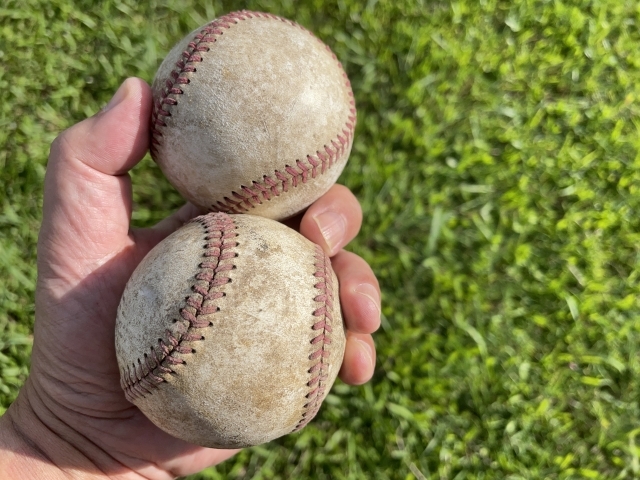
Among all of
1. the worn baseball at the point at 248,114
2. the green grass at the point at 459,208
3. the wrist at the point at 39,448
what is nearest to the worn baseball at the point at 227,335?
the worn baseball at the point at 248,114

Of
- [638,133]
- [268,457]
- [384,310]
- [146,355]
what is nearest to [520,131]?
A: [638,133]

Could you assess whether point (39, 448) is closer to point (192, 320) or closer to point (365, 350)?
point (192, 320)

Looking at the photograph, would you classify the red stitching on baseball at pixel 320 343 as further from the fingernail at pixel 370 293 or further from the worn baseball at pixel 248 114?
the worn baseball at pixel 248 114

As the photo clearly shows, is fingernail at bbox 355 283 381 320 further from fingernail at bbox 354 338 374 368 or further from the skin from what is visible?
fingernail at bbox 354 338 374 368

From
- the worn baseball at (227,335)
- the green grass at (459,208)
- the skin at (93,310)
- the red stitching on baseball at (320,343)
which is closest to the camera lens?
the worn baseball at (227,335)

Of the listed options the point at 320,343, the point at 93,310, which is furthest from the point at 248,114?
the point at 93,310

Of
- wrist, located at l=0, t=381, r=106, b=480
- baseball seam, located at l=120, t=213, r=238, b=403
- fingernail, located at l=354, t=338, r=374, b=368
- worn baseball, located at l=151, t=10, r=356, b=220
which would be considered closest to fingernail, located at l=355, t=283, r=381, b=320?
fingernail, located at l=354, t=338, r=374, b=368

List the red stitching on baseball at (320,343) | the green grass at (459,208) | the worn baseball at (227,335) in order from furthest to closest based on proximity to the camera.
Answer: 1. the green grass at (459,208)
2. the red stitching on baseball at (320,343)
3. the worn baseball at (227,335)
